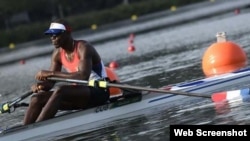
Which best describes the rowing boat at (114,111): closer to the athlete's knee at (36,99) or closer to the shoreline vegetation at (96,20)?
the athlete's knee at (36,99)

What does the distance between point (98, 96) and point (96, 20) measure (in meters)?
55.8

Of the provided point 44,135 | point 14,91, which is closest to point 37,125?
point 44,135

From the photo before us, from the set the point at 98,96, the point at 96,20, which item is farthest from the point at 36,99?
the point at 96,20

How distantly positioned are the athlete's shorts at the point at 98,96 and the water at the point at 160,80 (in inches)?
17.4

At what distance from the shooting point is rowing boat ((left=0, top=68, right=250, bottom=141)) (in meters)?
11.1

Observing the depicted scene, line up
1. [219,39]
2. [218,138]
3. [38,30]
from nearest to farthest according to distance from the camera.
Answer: [218,138]
[219,39]
[38,30]

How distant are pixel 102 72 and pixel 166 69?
745cm

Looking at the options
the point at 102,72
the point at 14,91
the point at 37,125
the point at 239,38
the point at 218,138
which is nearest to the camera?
the point at 218,138

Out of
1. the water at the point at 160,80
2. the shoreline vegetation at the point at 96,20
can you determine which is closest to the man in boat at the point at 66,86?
the water at the point at 160,80

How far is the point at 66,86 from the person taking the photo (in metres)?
11.5

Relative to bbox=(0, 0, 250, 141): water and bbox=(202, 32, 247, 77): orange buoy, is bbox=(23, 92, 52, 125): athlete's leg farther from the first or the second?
bbox=(202, 32, 247, 77): orange buoy

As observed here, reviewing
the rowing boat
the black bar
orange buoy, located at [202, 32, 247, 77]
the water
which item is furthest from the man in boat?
orange buoy, located at [202, 32, 247, 77]

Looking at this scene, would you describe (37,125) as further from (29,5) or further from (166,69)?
(29,5)

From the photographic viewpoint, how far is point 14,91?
21.4m
